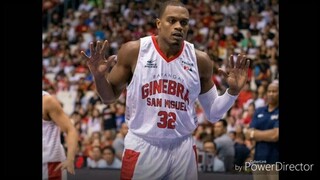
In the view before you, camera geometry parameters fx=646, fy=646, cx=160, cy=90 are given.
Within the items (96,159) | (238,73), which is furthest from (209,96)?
(96,159)

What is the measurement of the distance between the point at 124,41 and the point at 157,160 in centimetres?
895

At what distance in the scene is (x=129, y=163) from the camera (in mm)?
4617

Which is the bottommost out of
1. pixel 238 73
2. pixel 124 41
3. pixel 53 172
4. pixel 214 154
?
pixel 214 154

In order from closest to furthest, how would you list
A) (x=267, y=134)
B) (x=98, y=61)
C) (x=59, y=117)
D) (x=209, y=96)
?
(x=98, y=61) < (x=209, y=96) < (x=59, y=117) < (x=267, y=134)

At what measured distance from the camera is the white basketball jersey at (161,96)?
4.57 meters

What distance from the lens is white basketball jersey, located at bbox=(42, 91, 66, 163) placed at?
18.1 feet

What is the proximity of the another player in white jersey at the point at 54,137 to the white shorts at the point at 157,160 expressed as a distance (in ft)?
2.70

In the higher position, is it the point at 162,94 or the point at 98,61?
the point at 98,61

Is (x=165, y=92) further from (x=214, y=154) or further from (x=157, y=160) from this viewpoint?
(x=214, y=154)

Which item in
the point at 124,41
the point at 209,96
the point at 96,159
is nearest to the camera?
the point at 209,96

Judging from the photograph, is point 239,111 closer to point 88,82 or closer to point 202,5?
point 88,82

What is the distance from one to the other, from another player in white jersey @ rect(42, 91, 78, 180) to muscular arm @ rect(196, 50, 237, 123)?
1226 millimetres
